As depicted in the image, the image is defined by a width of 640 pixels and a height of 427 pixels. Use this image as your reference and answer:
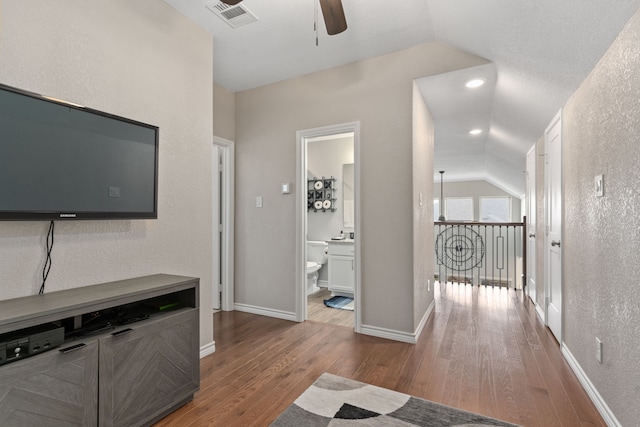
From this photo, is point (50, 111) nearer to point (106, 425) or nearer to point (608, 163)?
point (106, 425)

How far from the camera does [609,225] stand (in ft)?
5.87

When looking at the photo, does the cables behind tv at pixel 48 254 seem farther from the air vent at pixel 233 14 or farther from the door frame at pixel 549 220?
the door frame at pixel 549 220

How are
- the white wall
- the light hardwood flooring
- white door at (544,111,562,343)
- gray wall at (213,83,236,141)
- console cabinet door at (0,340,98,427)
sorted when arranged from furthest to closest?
gray wall at (213,83,236,141) < the light hardwood flooring < white door at (544,111,562,343) < the white wall < console cabinet door at (0,340,98,427)

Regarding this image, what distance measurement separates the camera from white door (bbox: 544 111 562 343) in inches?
113

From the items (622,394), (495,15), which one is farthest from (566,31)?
(622,394)

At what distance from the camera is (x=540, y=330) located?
130 inches

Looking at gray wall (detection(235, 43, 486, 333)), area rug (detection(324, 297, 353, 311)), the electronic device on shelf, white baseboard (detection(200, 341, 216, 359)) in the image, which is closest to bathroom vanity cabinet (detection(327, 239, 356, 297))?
area rug (detection(324, 297, 353, 311))

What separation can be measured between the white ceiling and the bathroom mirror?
1.69 metres

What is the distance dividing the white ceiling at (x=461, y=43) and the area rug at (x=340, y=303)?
2667 millimetres

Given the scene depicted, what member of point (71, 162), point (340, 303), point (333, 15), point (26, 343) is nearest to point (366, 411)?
point (26, 343)

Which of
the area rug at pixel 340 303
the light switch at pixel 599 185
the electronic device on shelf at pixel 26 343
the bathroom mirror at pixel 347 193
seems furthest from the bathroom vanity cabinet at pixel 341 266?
the electronic device on shelf at pixel 26 343

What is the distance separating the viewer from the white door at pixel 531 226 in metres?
4.27

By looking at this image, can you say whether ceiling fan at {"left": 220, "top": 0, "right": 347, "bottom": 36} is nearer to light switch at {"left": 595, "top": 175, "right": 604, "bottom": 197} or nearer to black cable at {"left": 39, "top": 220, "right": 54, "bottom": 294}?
black cable at {"left": 39, "top": 220, "right": 54, "bottom": 294}

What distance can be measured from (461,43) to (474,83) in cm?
51
